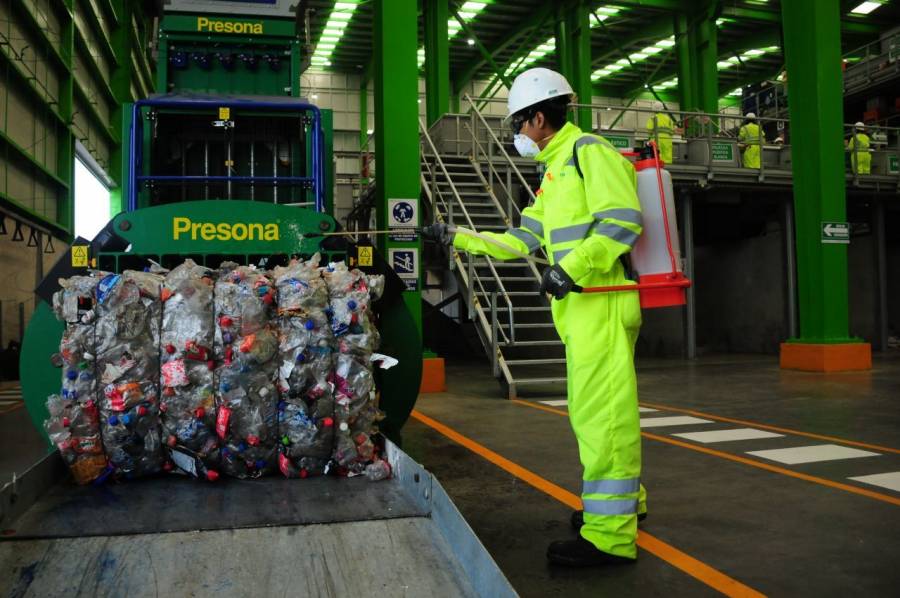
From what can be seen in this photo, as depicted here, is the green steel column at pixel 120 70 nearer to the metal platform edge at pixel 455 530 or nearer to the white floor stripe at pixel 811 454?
the white floor stripe at pixel 811 454

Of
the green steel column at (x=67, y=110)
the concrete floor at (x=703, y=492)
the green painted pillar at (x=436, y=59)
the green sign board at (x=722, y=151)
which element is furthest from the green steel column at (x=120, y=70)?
the green sign board at (x=722, y=151)

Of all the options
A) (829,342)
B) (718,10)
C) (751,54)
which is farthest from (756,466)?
(751,54)

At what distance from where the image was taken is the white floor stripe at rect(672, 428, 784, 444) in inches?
215

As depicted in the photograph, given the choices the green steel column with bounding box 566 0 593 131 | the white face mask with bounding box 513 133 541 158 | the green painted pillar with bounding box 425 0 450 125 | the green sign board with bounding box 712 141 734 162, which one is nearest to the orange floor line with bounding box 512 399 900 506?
the white face mask with bounding box 513 133 541 158

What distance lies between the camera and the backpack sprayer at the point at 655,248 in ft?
9.51

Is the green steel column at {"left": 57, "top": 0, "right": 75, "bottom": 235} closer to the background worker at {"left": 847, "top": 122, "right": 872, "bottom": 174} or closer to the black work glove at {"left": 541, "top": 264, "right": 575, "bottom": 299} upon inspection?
the black work glove at {"left": 541, "top": 264, "right": 575, "bottom": 299}

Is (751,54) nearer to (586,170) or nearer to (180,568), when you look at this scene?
(586,170)

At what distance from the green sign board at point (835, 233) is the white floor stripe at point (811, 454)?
6.95 m

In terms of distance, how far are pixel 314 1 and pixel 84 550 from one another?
900 inches

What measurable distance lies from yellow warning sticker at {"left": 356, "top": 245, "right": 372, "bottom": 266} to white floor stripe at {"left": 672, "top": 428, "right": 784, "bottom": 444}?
3.15 metres

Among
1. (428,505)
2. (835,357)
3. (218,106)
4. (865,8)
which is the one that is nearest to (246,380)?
(428,505)

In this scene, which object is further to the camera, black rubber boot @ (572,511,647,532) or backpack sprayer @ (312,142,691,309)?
black rubber boot @ (572,511,647,532)

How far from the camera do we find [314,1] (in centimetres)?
2223

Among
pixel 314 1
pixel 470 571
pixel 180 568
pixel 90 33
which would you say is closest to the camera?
pixel 470 571
